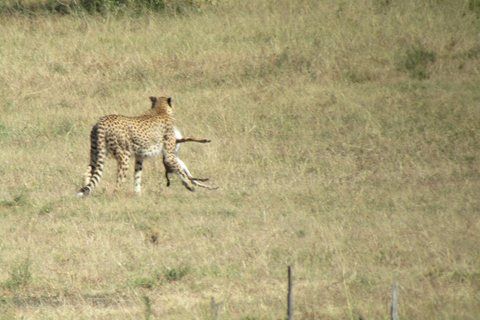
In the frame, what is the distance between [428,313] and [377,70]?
9.07 metres

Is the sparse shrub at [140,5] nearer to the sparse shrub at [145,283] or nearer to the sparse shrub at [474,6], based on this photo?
the sparse shrub at [474,6]

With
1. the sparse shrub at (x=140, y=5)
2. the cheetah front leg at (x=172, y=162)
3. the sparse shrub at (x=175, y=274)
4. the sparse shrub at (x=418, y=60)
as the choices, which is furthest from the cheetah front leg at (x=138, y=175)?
the sparse shrub at (x=140, y=5)

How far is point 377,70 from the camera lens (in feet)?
41.4

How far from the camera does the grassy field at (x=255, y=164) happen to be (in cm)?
510

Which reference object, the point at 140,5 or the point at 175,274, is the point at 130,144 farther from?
the point at 140,5

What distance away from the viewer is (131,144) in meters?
8.23

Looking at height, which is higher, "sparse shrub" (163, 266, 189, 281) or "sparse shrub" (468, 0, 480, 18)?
"sparse shrub" (468, 0, 480, 18)

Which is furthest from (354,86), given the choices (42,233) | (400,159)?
(42,233)

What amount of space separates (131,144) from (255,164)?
1992 mm

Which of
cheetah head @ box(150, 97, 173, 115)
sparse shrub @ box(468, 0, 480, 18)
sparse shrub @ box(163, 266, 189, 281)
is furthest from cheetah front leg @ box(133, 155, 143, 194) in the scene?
sparse shrub @ box(468, 0, 480, 18)

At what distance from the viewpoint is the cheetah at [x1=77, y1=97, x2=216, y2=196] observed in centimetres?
808

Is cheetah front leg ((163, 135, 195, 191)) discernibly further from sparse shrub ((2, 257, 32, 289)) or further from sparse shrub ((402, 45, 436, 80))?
sparse shrub ((402, 45, 436, 80))

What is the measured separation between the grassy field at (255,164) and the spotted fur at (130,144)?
11.8 inches

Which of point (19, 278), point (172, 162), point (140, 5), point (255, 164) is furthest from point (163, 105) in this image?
point (140, 5)
